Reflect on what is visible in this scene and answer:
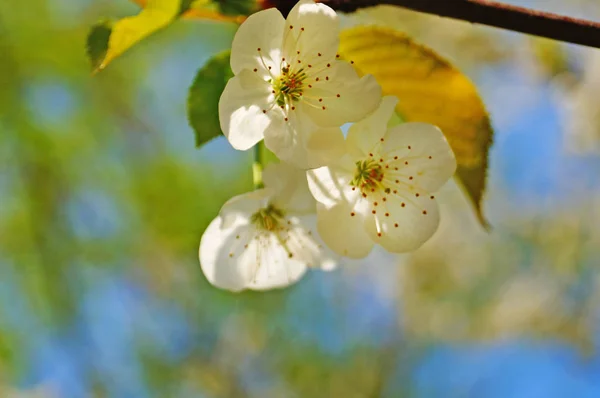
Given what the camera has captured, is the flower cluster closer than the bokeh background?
Yes

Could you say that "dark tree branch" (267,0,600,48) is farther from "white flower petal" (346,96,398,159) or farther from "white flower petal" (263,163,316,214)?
"white flower petal" (263,163,316,214)

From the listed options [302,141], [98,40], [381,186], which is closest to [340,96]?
[302,141]

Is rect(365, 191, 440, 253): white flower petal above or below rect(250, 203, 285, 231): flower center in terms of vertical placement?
above

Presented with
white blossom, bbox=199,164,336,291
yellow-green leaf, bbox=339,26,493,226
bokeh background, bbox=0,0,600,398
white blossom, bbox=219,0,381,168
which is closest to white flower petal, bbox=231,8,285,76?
white blossom, bbox=219,0,381,168

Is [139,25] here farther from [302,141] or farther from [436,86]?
[436,86]

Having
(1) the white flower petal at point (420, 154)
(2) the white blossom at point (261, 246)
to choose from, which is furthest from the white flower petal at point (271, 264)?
(1) the white flower petal at point (420, 154)

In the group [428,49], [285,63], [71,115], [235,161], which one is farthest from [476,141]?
[71,115]

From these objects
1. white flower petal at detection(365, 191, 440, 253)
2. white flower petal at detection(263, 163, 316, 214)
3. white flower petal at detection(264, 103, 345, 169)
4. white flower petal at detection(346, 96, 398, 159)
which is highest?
white flower petal at detection(264, 103, 345, 169)
